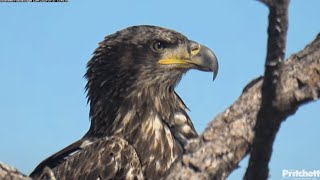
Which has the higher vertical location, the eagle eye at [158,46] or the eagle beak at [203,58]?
the eagle eye at [158,46]

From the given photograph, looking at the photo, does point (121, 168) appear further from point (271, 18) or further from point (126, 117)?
point (271, 18)

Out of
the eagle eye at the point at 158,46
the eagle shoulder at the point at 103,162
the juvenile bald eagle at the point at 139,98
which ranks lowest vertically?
the eagle shoulder at the point at 103,162

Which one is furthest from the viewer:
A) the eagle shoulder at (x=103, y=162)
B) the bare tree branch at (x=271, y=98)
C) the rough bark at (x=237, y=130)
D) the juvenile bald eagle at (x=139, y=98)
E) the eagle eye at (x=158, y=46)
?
the eagle eye at (x=158, y=46)

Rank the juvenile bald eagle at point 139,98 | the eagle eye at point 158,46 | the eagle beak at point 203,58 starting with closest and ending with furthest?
the juvenile bald eagle at point 139,98
the eagle beak at point 203,58
the eagle eye at point 158,46

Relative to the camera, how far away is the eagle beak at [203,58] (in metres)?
8.13

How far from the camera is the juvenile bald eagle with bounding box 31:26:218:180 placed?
7.80 meters

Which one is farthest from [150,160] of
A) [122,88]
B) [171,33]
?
[171,33]

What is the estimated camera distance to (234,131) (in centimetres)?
411

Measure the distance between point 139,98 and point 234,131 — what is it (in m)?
4.31

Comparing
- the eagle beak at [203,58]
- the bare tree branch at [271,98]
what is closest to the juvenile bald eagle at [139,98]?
the eagle beak at [203,58]

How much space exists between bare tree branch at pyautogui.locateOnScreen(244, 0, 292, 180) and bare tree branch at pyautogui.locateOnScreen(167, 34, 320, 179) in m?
0.31

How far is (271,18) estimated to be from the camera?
324cm

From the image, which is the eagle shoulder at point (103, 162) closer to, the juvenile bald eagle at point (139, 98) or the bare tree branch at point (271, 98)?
the juvenile bald eagle at point (139, 98)

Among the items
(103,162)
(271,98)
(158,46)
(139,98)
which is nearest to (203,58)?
(158,46)
